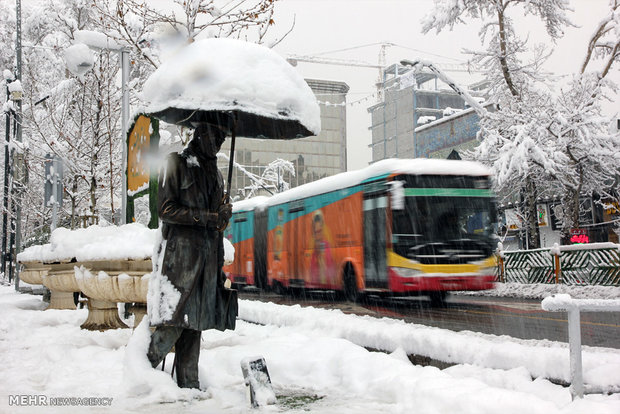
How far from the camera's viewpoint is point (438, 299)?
48.8 ft

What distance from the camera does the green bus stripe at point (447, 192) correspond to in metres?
13.7

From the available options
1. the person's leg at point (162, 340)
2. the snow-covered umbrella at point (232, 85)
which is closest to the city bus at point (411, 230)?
the snow-covered umbrella at point (232, 85)

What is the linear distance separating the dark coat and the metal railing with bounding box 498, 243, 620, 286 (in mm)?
16065

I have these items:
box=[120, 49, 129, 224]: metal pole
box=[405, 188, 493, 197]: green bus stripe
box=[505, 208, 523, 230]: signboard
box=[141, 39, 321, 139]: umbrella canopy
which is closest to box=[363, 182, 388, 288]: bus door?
box=[405, 188, 493, 197]: green bus stripe

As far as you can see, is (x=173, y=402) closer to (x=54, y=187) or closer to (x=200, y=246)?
(x=200, y=246)

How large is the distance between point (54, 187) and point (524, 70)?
17941 millimetres

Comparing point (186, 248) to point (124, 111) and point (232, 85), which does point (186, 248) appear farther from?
point (124, 111)

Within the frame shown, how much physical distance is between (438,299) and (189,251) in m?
11.1

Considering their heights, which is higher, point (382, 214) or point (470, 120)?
point (470, 120)

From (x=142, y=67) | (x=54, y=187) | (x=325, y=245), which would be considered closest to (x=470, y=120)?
(x=142, y=67)

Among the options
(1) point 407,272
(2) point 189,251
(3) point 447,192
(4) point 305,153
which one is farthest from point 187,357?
(4) point 305,153

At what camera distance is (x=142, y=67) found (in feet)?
83.8

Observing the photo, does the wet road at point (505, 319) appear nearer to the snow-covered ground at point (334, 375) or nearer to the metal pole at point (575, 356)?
the snow-covered ground at point (334, 375)

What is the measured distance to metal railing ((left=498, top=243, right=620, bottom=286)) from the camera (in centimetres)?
1814
